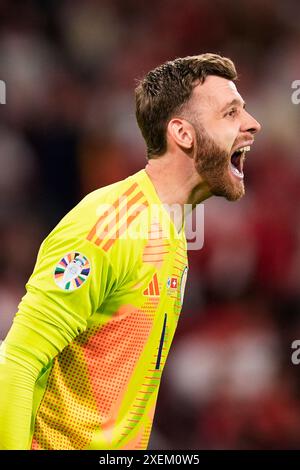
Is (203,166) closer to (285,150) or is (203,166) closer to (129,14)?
(285,150)

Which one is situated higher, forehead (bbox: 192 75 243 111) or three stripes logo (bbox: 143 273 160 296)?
forehead (bbox: 192 75 243 111)

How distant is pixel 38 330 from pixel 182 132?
2.52 ft

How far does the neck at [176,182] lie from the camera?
7.30 feet

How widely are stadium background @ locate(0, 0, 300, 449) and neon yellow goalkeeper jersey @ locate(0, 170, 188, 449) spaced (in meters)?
1.88

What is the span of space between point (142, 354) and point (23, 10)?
294 centimetres

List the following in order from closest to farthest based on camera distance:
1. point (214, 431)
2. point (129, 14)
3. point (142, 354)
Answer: point (142, 354) < point (214, 431) < point (129, 14)

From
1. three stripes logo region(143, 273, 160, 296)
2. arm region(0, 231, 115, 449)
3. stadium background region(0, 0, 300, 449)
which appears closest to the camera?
arm region(0, 231, 115, 449)

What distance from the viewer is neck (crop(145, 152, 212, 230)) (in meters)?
2.23

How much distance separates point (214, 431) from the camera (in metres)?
4.05

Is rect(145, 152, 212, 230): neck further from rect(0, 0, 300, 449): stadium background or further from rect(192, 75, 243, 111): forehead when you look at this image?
rect(0, 0, 300, 449): stadium background

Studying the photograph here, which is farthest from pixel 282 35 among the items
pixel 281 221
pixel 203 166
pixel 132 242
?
pixel 132 242

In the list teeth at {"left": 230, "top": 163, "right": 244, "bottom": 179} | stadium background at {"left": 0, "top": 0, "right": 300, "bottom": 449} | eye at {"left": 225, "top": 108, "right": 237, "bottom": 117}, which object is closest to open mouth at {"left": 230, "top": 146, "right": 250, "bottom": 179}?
teeth at {"left": 230, "top": 163, "right": 244, "bottom": 179}

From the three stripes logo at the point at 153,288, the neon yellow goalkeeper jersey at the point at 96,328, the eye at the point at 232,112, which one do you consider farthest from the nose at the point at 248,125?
the three stripes logo at the point at 153,288

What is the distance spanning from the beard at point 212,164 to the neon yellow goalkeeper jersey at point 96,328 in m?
0.18
